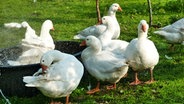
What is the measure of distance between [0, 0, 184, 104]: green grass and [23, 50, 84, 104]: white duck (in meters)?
0.62

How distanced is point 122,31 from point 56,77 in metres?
5.55

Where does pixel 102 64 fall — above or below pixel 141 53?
below

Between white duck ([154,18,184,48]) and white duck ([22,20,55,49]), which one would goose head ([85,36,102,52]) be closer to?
white duck ([22,20,55,49])

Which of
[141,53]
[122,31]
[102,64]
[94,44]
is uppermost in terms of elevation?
[94,44]

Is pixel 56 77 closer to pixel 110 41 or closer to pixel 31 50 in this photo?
pixel 31 50

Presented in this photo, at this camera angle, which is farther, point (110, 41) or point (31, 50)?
point (110, 41)

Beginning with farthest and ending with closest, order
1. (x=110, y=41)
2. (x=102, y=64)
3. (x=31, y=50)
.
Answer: (x=110, y=41) < (x=31, y=50) < (x=102, y=64)

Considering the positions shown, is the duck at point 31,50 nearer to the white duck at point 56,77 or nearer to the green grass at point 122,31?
the green grass at point 122,31

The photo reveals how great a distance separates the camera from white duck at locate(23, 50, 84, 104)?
682 centimetres

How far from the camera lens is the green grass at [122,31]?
759cm

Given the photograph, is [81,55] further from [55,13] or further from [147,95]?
[55,13]

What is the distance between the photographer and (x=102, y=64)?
A: 7.60 metres

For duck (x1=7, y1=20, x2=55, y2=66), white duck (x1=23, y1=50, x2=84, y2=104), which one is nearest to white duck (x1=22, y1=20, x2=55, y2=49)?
duck (x1=7, y1=20, x2=55, y2=66)

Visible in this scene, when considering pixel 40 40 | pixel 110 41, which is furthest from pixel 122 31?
pixel 40 40
